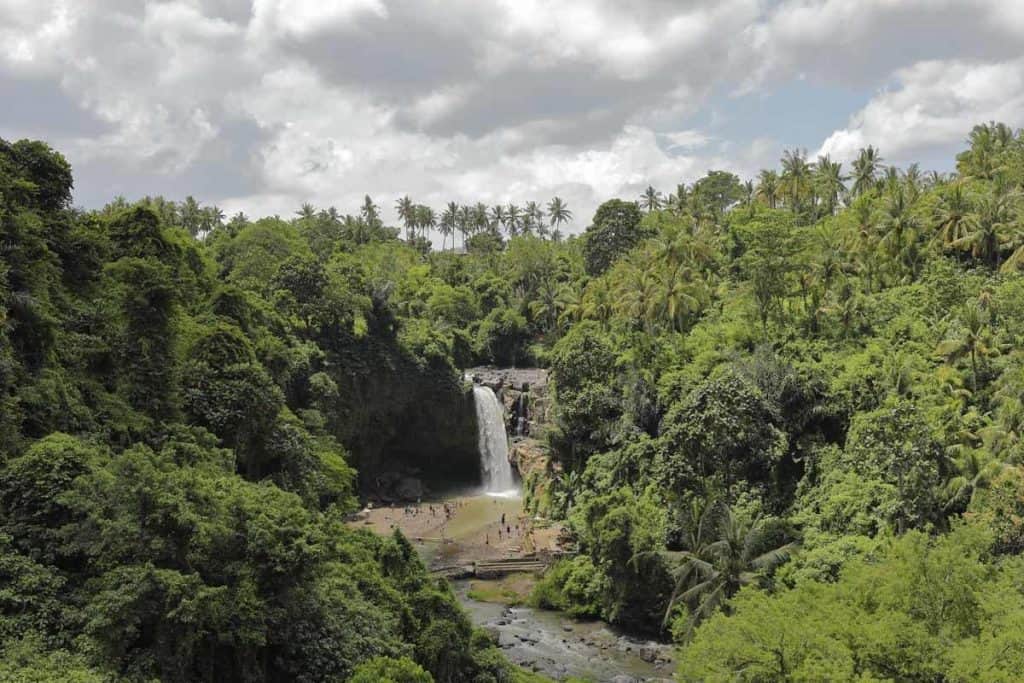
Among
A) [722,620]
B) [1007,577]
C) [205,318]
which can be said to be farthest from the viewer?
[205,318]

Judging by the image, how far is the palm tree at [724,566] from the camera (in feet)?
103

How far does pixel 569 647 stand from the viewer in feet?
119

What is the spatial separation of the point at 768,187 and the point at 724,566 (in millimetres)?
57987

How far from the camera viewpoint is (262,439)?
111 ft

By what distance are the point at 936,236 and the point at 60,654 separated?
54378 millimetres

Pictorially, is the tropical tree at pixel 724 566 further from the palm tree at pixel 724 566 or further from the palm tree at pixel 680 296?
the palm tree at pixel 680 296

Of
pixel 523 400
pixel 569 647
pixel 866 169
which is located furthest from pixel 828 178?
pixel 569 647

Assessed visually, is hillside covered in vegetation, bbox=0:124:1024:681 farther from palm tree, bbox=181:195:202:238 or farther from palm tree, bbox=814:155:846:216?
palm tree, bbox=181:195:202:238

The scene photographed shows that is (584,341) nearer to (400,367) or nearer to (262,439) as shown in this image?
(400,367)

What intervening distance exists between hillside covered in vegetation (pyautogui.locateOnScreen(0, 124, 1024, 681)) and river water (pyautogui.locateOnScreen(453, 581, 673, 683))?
53.3 inches

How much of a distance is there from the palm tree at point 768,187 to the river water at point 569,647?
54731mm

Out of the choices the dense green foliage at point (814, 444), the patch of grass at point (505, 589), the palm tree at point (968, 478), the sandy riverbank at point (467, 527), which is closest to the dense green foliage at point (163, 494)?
the patch of grass at point (505, 589)

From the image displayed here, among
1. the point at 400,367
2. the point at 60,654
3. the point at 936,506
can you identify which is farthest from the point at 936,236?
the point at 60,654

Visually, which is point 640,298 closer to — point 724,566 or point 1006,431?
point 724,566
